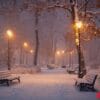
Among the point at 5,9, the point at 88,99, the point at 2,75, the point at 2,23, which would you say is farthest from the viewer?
the point at 2,23

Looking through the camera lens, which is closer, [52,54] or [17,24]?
[17,24]

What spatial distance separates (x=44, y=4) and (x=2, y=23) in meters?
36.5

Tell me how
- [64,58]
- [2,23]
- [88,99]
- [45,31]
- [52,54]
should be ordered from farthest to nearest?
[64,58] < [52,54] < [45,31] < [2,23] < [88,99]

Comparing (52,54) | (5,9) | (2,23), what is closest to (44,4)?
(5,9)

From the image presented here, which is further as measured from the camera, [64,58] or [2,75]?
[64,58]

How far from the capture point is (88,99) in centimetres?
1652

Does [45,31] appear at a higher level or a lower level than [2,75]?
higher

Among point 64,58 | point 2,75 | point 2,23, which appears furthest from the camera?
point 64,58

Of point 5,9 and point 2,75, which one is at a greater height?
point 5,9

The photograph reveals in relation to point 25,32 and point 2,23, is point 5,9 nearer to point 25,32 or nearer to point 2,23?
point 2,23

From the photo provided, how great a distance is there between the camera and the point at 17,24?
69312 mm

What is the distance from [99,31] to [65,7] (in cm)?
388

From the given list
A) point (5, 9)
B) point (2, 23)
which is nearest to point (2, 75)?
point (5, 9)

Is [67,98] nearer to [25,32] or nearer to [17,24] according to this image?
[17,24]
